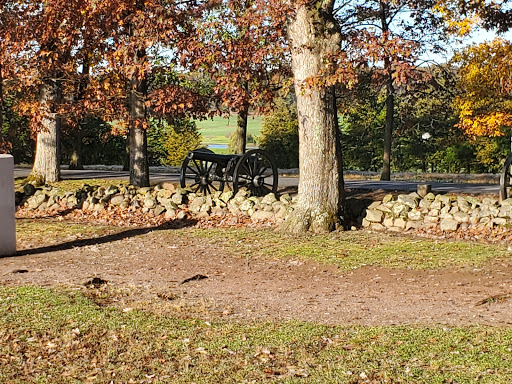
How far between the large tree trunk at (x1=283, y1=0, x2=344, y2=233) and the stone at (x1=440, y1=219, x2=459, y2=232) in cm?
181

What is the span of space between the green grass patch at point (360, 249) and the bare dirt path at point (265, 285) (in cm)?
36

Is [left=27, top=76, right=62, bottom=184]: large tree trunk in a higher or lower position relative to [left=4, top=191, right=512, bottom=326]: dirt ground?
higher

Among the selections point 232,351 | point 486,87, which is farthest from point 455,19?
point 232,351

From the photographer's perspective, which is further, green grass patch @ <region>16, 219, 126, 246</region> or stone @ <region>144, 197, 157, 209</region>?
stone @ <region>144, 197, 157, 209</region>

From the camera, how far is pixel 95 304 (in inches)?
310

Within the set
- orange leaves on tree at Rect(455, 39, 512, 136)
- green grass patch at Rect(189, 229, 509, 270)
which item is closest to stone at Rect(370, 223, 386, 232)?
green grass patch at Rect(189, 229, 509, 270)

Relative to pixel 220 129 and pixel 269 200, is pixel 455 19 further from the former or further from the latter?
pixel 220 129

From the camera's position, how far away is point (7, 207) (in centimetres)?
1132

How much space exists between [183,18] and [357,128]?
22612mm

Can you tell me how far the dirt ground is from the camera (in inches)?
300

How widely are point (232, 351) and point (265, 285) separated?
3057 mm

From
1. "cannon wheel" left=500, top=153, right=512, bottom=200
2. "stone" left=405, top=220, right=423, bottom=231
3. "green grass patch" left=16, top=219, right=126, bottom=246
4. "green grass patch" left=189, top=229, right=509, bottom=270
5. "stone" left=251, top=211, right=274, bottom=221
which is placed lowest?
"green grass patch" left=189, top=229, right=509, bottom=270

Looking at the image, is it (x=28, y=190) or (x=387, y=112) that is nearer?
(x=28, y=190)

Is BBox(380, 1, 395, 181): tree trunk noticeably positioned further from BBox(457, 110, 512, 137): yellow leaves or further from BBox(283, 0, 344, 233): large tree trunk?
BBox(283, 0, 344, 233): large tree trunk
